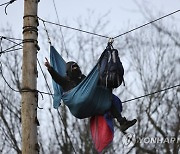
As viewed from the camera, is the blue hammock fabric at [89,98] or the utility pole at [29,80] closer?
the utility pole at [29,80]

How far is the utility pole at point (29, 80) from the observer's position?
4.16m

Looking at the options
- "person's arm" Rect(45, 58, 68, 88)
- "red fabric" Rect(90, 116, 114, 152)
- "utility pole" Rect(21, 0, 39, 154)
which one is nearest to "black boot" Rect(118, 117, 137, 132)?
"red fabric" Rect(90, 116, 114, 152)

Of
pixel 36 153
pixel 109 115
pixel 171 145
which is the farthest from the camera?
pixel 171 145

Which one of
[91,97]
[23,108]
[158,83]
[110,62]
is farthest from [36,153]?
[158,83]

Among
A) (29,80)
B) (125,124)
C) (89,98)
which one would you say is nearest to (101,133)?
(125,124)

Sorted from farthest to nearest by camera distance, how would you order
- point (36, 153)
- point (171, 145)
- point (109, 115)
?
1. point (171, 145)
2. point (109, 115)
3. point (36, 153)

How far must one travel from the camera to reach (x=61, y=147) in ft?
37.1

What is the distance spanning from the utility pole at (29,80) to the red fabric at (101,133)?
0.70 m

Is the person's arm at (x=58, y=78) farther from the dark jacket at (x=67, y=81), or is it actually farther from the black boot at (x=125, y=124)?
the black boot at (x=125, y=124)

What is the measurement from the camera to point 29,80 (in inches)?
172

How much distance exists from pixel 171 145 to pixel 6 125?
190 inches

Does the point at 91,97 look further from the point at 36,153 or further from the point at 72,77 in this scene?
the point at 36,153

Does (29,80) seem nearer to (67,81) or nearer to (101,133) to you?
(67,81)

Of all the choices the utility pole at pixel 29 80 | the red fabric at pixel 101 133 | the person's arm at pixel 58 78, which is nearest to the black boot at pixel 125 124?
the red fabric at pixel 101 133
